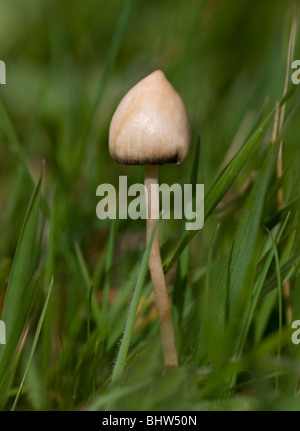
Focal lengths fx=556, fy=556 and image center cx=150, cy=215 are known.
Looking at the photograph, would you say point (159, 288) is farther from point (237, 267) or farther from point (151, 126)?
point (151, 126)

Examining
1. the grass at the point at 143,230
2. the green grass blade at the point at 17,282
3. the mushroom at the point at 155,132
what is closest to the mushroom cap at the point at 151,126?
the mushroom at the point at 155,132

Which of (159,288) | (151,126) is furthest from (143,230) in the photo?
(151,126)

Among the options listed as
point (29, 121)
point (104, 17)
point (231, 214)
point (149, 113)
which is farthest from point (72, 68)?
point (149, 113)

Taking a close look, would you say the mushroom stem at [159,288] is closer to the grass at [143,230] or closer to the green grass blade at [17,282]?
the grass at [143,230]

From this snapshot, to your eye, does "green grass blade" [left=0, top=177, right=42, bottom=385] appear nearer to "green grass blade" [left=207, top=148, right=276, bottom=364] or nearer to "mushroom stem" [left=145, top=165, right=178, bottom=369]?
"mushroom stem" [left=145, top=165, right=178, bottom=369]

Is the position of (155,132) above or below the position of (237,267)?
above
